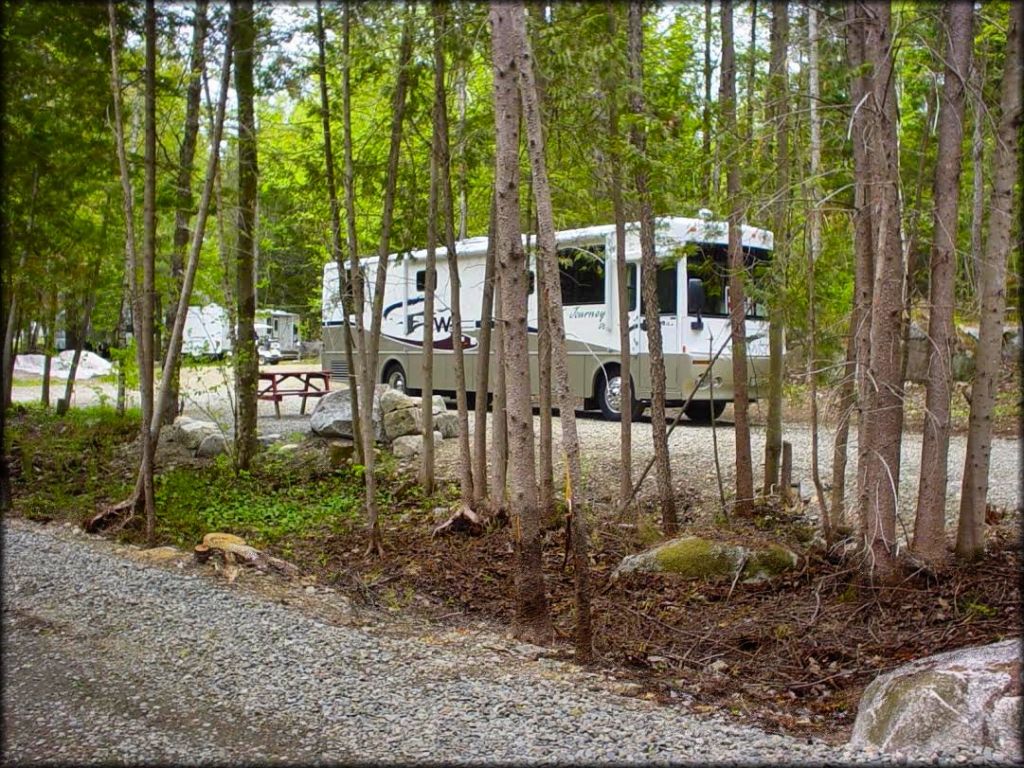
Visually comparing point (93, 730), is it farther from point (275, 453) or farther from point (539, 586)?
point (275, 453)

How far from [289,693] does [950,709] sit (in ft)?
9.51

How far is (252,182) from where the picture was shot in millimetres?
10820

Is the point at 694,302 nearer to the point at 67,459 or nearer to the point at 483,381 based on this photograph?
the point at 483,381

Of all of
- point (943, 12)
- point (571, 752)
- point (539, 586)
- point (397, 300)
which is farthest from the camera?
point (397, 300)

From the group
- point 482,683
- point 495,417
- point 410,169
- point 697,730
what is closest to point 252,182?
point 410,169

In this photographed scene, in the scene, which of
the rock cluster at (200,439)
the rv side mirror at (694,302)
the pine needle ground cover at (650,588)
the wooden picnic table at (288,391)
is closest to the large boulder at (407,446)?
the pine needle ground cover at (650,588)

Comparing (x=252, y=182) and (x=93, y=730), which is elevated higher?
(x=252, y=182)

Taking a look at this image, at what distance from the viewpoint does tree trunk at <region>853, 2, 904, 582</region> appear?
6.12m

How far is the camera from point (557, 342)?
527 centimetres

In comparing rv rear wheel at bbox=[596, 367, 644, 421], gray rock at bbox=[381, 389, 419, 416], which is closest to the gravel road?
gray rock at bbox=[381, 389, 419, 416]

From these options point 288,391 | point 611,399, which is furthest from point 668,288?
point 288,391

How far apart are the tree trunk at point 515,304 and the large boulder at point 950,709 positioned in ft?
6.79

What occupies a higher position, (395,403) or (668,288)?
(668,288)

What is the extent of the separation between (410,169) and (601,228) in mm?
4319
